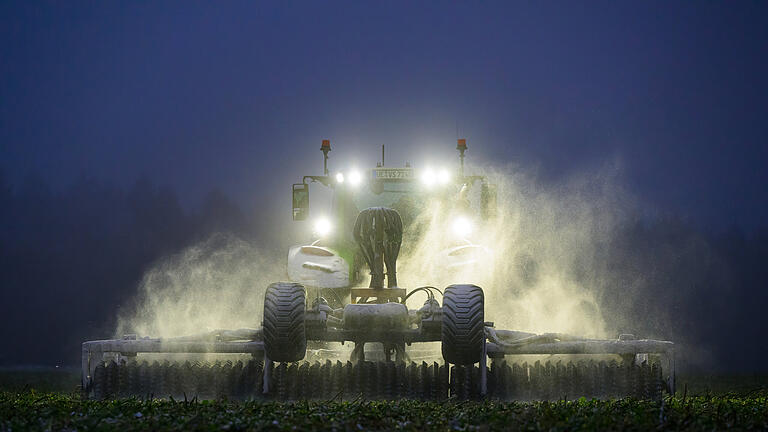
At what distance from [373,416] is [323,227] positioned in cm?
617

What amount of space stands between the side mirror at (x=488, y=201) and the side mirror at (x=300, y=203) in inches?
118

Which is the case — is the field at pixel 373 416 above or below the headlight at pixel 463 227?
below

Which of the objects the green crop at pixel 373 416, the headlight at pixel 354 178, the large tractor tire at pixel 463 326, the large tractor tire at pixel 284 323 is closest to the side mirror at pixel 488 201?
the headlight at pixel 354 178

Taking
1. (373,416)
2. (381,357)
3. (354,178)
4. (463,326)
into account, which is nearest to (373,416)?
(373,416)

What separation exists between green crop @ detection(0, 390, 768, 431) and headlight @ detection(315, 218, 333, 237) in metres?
5.13

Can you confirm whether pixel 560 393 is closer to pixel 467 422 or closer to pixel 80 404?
pixel 467 422

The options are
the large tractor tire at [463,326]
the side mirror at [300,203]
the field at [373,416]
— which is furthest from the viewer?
the side mirror at [300,203]

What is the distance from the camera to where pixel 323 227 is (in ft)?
38.6

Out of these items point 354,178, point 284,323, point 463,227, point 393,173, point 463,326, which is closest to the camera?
point 463,326

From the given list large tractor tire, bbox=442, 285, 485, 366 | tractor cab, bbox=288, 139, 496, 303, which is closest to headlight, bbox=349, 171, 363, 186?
tractor cab, bbox=288, 139, 496, 303

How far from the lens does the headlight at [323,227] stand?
11727 millimetres

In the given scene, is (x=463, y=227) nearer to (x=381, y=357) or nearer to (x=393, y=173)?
(x=393, y=173)

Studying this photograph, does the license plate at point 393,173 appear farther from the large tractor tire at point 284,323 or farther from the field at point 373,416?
the field at point 373,416

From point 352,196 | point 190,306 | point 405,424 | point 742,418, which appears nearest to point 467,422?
point 405,424
